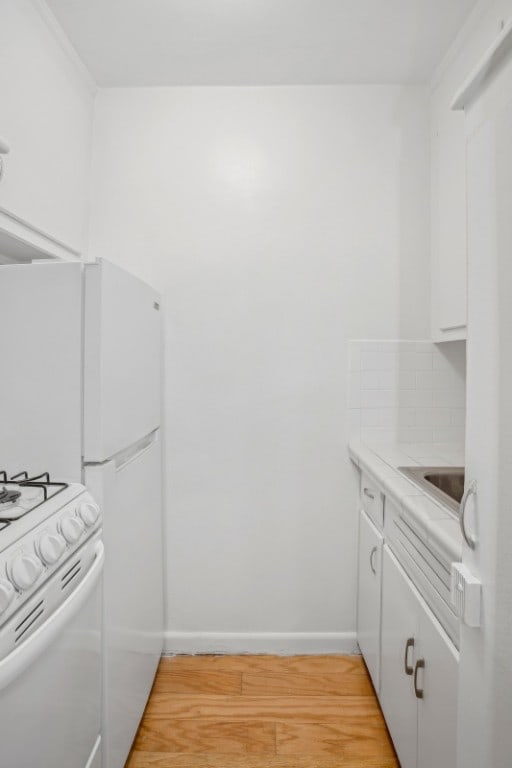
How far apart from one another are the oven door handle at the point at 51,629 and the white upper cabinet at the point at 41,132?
3.18 ft

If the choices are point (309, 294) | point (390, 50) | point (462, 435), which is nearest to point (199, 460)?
point (309, 294)

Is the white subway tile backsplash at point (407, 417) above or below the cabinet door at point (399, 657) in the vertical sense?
above

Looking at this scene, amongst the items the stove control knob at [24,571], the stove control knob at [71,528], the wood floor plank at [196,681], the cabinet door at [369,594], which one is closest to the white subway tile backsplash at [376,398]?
the cabinet door at [369,594]

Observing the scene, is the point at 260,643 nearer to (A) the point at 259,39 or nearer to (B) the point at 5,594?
(B) the point at 5,594

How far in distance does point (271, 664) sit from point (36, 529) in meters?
1.50

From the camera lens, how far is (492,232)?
774 mm

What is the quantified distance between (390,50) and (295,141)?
18.8 inches

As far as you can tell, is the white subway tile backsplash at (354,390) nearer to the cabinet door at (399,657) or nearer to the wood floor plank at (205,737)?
the cabinet door at (399,657)

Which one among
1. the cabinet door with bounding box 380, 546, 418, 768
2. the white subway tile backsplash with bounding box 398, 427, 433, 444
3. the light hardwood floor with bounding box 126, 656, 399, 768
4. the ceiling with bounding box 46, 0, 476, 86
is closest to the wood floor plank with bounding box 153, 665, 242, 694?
the light hardwood floor with bounding box 126, 656, 399, 768

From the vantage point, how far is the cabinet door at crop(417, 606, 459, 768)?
39.4 inches

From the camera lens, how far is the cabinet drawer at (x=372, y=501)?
170 cm

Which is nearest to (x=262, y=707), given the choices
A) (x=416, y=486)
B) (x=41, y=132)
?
(x=416, y=486)

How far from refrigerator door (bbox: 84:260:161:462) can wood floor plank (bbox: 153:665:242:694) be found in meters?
1.04

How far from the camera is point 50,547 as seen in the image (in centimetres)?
94
